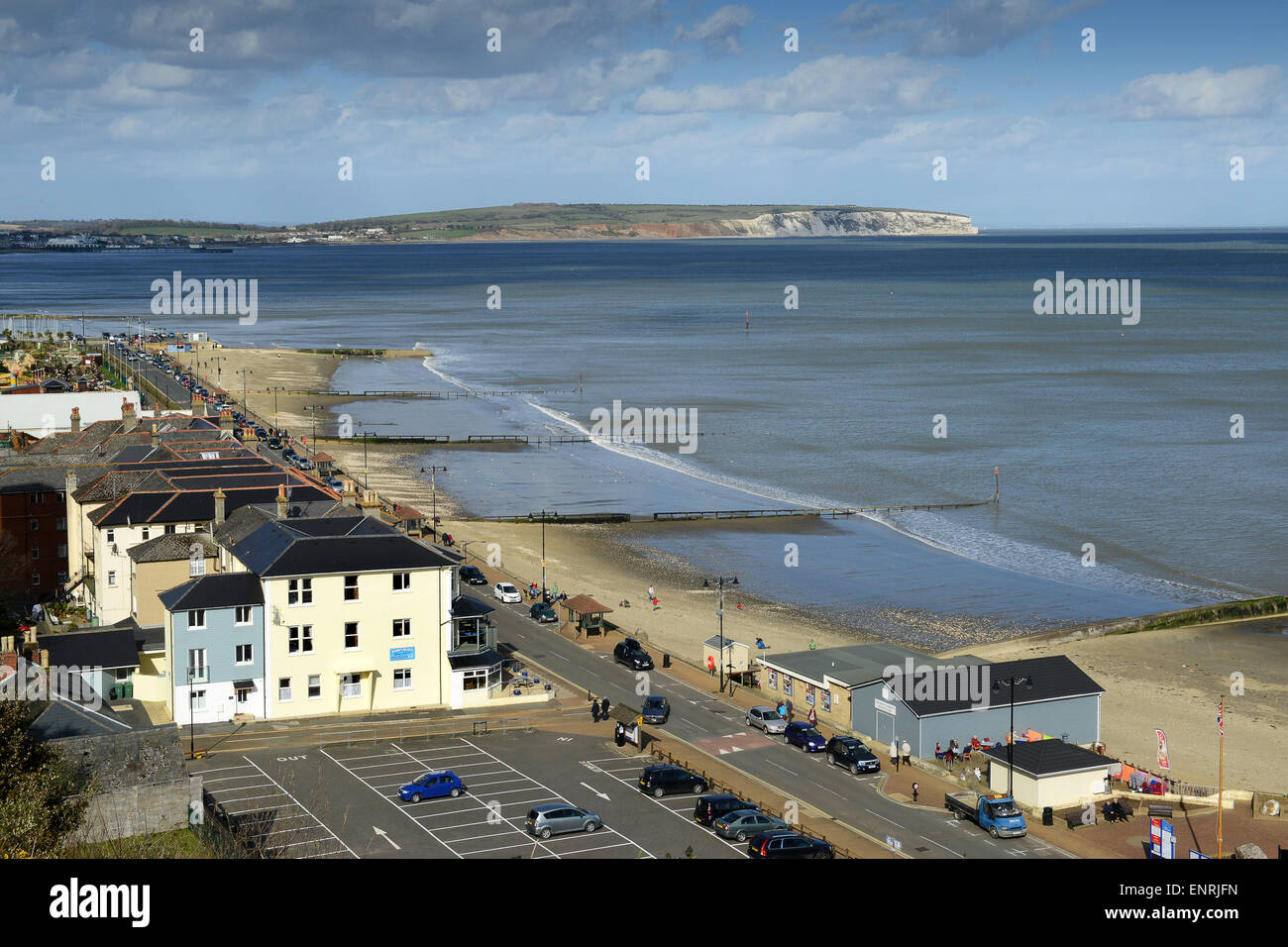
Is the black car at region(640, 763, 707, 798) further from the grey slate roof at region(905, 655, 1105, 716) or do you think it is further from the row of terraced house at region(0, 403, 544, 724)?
the row of terraced house at region(0, 403, 544, 724)

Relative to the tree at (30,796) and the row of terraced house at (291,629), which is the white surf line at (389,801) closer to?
the row of terraced house at (291,629)

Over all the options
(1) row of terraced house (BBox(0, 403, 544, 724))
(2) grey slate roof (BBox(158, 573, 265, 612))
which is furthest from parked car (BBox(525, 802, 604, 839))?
(2) grey slate roof (BBox(158, 573, 265, 612))

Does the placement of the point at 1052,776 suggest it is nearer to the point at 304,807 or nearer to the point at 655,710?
the point at 655,710

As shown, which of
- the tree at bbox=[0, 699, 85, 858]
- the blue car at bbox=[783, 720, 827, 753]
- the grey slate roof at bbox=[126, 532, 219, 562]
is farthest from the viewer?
the grey slate roof at bbox=[126, 532, 219, 562]

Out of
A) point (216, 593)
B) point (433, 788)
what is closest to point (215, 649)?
point (216, 593)

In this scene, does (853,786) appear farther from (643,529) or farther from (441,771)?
(643,529)

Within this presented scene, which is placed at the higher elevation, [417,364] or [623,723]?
[417,364]
